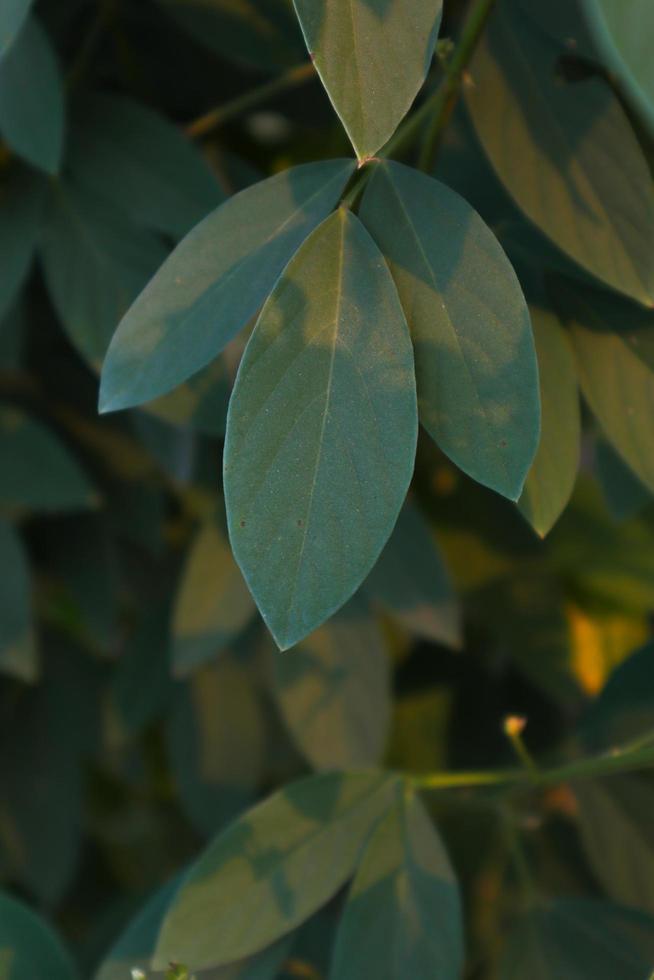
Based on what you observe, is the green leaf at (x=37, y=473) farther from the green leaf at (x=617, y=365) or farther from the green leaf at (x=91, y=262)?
the green leaf at (x=617, y=365)

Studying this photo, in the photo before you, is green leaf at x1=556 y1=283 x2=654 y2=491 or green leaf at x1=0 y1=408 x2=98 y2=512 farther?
green leaf at x1=0 y1=408 x2=98 y2=512

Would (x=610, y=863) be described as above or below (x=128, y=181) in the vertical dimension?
below

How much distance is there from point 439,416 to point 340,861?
0.29m

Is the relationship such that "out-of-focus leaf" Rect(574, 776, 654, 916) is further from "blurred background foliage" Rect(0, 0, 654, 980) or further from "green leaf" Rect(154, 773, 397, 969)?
"green leaf" Rect(154, 773, 397, 969)

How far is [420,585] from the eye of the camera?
2.56ft

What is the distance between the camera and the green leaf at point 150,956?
597 millimetres

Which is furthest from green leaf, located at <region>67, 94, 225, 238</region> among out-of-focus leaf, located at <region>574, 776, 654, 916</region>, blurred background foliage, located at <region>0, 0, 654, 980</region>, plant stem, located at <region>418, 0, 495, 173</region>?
out-of-focus leaf, located at <region>574, 776, 654, 916</region>

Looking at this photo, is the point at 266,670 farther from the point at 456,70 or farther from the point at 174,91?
the point at 456,70

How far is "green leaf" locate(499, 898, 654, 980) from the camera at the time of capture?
0.62 m

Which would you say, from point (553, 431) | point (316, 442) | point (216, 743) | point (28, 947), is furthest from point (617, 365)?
point (216, 743)

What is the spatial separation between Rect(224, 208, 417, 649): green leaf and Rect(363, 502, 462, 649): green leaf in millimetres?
390

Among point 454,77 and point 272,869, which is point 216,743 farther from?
point 454,77

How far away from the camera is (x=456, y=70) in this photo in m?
0.50

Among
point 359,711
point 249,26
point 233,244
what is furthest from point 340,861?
Result: point 249,26
